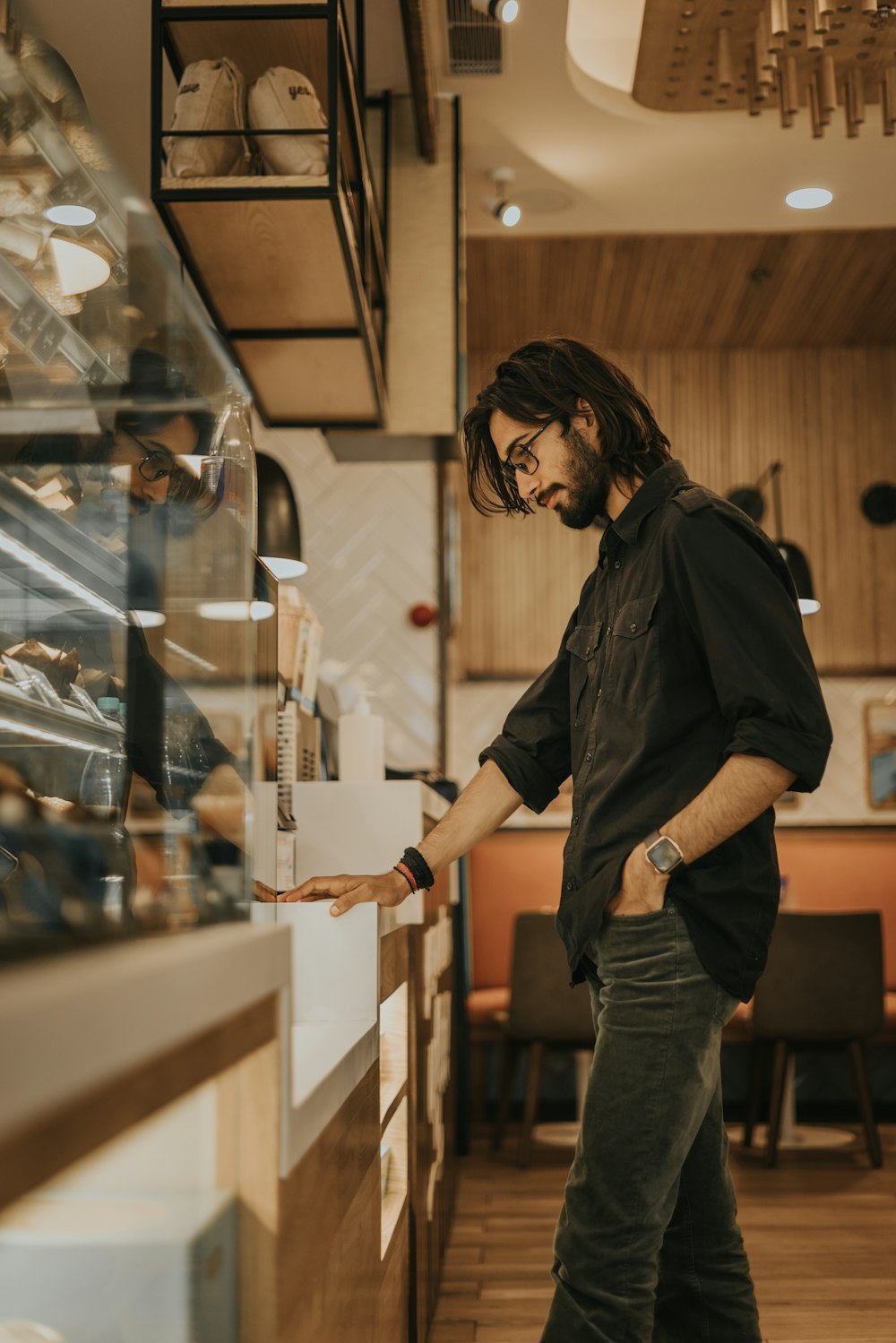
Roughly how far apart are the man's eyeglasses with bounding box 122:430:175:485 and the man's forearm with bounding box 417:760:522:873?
1172mm

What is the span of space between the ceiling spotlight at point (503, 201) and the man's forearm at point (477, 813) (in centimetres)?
310

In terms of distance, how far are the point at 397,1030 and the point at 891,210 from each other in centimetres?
411

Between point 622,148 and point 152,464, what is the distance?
12.7 ft

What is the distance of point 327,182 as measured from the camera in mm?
2379

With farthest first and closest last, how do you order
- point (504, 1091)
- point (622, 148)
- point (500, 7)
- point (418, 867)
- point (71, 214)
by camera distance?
point (504, 1091) < point (622, 148) < point (500, 7) < point (418, 867) < point (71, 214)

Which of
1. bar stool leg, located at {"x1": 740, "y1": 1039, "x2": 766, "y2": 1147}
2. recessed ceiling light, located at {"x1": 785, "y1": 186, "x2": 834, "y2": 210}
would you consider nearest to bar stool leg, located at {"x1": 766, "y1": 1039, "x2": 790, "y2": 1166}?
bar stool leg, located at {"x1": 740, "y1": 1039, "x2": 766, "y2": 1147}

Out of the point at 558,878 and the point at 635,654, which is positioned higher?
the point at 635,654

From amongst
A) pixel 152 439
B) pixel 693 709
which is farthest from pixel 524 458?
pixel 152 439

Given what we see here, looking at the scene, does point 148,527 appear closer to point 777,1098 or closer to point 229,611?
point 229,611

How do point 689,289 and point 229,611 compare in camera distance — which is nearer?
point 229,611

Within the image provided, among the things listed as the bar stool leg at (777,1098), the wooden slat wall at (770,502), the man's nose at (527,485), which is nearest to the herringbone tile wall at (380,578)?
the bar stool leg at (777,1098)

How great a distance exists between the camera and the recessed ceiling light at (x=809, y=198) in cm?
455

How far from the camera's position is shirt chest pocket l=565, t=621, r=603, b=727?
5.91 ft

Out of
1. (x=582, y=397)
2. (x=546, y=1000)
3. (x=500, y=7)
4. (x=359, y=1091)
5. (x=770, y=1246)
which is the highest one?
(x=500, y=7)
